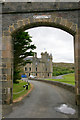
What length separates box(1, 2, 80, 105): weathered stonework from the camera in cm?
758

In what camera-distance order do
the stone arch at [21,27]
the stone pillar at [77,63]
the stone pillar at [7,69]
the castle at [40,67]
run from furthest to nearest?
the castle at [40,67] → the stone arch at [21,27] → the stone pillar at [7,69] → the stone pillar at [77,63]

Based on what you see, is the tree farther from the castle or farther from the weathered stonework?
the castle

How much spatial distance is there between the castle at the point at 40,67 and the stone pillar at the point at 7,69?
46102mm

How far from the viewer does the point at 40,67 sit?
5416cm

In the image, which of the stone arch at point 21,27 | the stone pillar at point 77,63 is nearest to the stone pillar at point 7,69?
the stone arch at point 21,27

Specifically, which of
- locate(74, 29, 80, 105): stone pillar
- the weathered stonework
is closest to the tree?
the weathered stonework

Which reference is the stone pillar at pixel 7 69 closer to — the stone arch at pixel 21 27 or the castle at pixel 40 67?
the stone arch at pixel 21 27

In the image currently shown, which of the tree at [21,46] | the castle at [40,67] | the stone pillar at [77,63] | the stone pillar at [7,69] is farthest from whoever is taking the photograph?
the castle at [40,67]

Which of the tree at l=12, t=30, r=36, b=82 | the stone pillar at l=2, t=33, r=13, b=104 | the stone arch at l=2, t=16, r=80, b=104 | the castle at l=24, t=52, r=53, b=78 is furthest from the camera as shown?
the castle at l=24, t=52, r=53, b=78

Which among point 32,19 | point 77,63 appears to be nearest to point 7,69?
point 32,19

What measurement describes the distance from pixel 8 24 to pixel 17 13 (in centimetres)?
106

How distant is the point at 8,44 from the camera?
7.77m

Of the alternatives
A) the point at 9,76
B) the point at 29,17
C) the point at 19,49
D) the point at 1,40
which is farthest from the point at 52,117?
the point at 19,49

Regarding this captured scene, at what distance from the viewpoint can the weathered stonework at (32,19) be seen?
7.58 metres
